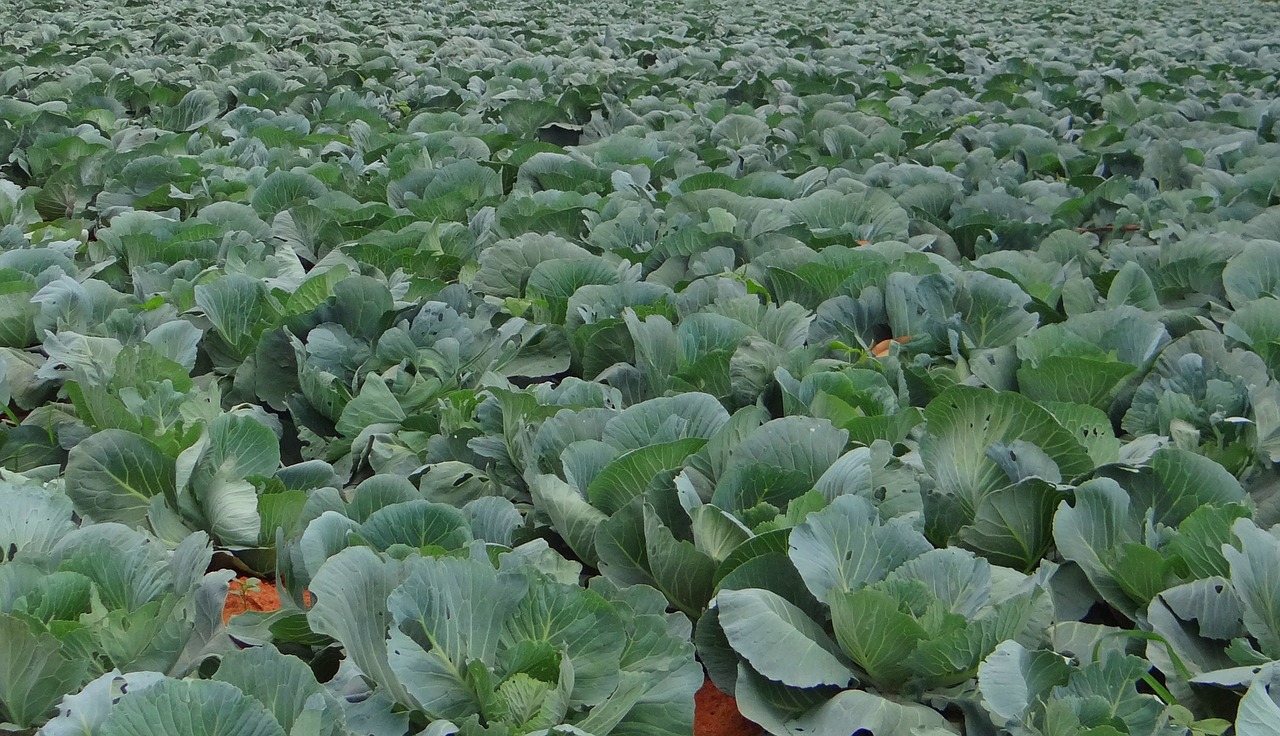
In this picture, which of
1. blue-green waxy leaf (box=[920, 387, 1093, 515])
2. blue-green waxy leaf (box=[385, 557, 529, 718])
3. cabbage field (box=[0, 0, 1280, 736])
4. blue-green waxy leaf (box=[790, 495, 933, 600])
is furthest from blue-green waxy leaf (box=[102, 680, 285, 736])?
blue-green waxy leaf (box=[920, 387, 1093, 515])

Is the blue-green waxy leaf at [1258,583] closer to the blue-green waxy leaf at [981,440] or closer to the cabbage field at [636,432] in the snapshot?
the cabbage field at [636,432]

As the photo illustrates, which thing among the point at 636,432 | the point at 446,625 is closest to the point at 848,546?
the point at 636,432

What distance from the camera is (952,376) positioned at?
2.58m

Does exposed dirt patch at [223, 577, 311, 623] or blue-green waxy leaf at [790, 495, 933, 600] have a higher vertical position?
blue-green waxy leaf at [790, 495, 933, 600]

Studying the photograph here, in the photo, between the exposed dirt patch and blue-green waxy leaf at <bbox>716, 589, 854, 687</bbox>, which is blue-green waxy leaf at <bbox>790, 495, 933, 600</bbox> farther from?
the exposed dirt patch

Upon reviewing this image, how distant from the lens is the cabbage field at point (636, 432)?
1.55 meters

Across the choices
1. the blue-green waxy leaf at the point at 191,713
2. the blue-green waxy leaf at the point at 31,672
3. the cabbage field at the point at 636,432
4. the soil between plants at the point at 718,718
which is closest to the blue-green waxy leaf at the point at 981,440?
the cabbage field at the point at 636,432

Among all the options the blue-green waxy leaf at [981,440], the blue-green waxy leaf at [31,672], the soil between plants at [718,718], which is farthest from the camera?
the blue-green waxy leaf at [981,440]

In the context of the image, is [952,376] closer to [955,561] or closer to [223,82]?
[955,561]

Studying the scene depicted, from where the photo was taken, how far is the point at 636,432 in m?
2.11

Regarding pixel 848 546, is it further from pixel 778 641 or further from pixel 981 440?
pixel 981 440

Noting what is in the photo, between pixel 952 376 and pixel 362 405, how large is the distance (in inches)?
55.5

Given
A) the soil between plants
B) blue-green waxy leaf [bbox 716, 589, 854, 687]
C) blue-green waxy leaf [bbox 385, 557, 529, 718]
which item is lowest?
the soil between plants

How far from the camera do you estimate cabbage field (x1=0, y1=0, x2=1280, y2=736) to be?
155 centimetres
